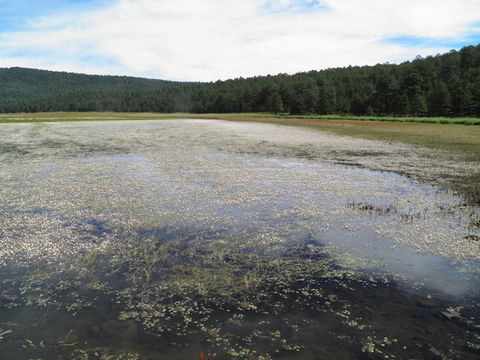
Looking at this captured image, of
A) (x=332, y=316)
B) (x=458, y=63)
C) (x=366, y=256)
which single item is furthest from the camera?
(x=458, y=63)

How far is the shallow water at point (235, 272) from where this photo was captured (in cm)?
692

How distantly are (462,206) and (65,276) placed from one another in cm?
1742

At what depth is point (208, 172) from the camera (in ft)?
80.9

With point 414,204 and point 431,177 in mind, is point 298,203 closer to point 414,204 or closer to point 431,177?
point 414,204

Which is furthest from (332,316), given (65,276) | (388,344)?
(65,276)

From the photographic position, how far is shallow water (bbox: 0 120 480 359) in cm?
692

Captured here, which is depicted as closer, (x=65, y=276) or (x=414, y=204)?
(x=65, y=276)

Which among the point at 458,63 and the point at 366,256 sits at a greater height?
the point at 458,63

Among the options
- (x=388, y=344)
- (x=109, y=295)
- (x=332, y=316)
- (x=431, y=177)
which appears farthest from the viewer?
(x=431, y=177)

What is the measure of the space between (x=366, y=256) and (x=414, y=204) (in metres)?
7.69

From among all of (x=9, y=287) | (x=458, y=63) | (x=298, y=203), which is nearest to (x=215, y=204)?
(x=298, y=203)

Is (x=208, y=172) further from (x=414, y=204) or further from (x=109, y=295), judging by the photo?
(x=109, y=295)

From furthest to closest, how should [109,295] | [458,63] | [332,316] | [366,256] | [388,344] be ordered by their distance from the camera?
[458,63]
[366,256]
[109,295]
[332,316]
[388,344]

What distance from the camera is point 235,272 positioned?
9.77 meters
